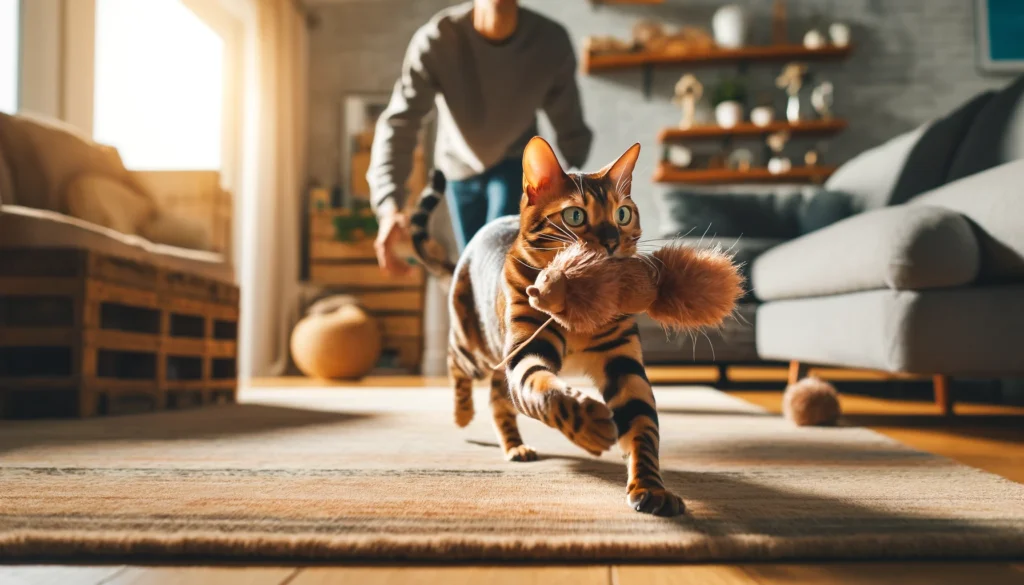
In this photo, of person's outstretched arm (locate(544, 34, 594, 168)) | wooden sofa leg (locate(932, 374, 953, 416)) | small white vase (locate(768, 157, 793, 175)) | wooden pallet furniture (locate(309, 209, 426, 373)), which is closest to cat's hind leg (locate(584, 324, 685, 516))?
person's outstretched arm (locate(544, 34, 594, 168))

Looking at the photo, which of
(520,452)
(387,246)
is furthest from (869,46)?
(520,452)

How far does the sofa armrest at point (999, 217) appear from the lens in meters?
1.28

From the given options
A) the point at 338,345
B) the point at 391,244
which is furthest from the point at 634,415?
the point at 338,345

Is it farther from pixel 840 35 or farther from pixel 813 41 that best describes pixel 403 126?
pixel 840 35

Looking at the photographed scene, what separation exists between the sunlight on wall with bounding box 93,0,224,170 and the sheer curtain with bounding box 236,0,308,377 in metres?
0.19

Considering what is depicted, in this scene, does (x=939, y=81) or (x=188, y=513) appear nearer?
(x=188, y=513)

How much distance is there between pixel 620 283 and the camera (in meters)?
0.68

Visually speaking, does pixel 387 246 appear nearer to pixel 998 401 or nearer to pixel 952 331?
pixel 952 331

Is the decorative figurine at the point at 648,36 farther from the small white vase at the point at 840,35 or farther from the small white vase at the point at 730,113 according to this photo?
the small white vase at the point at 840,35

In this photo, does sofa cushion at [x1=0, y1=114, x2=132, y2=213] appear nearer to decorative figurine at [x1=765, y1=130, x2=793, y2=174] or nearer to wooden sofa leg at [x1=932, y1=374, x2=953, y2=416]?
wooden sofa leg at [x1=932, y1=374, x2=953, y2=416]

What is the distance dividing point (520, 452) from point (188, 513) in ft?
1.61

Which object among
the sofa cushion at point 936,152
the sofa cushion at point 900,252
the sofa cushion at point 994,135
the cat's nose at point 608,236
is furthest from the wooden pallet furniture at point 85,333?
the sofa cushion at point 936,152

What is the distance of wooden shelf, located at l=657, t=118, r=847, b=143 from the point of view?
4.02 metres

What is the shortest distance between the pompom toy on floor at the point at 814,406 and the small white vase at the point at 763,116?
116 inches
